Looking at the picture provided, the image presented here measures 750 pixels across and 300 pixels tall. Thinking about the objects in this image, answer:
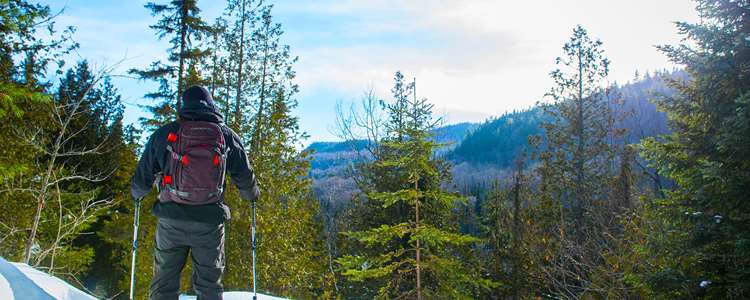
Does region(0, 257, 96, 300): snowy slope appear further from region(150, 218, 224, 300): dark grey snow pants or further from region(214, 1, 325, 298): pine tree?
region(214, 1, 325, 298): pine tree

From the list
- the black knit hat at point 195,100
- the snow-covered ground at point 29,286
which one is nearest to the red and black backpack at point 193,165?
the black knit hat at point 195,100

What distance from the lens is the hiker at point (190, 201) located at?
144 inches

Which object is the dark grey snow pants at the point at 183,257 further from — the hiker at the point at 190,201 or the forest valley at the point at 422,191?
the forest valley at the point at 422,191

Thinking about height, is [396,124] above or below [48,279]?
above

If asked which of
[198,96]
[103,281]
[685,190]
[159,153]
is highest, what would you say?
[198,96]

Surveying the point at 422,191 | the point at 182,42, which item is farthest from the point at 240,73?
the point at 422,191

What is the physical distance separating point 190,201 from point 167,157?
1.37 feet

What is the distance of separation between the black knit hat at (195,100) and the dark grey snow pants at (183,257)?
2.98ft

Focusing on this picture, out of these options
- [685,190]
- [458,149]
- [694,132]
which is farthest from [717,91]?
[458,149]

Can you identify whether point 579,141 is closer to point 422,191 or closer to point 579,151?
point 579,151

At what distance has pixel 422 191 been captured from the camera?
31.8 ft

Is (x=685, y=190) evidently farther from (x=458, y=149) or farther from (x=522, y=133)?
(x=458, y=149)

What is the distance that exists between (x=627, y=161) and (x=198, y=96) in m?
17.2

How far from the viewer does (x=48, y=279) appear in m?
4.60
